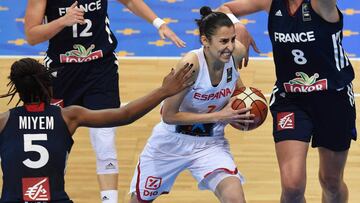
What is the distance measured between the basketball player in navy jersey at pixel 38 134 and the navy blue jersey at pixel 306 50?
1296 mm

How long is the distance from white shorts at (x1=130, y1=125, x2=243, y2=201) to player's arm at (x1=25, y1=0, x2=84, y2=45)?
3.11 ft

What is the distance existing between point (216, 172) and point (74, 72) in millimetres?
1446

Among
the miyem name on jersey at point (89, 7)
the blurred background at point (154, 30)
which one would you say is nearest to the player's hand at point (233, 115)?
the miyem name on jersey at point (89, 7)

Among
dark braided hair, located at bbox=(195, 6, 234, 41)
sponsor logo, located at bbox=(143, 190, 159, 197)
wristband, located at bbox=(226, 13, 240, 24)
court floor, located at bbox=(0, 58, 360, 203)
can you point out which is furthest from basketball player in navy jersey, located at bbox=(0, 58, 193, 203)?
court floor, located at bbox=(0, 58, 360, 203)

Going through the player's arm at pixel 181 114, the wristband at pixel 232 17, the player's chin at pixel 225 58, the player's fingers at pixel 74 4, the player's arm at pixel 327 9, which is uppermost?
the player's arm at pixel 327 9

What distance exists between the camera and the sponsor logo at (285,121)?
670cm

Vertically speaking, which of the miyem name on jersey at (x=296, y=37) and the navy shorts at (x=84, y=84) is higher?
the miyem name on jersey at (x=296, y=37)

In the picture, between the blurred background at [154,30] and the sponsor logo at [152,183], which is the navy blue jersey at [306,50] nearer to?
the sponsor logo at [152,183]

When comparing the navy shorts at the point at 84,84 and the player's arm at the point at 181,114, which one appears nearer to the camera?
the player's arm at the point at 181,114

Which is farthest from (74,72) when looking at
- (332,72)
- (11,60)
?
(11,60)

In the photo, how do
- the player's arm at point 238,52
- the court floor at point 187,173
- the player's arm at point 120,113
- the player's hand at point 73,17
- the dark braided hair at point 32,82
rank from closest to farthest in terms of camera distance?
the player's arm at point 120,113, the dark braided hair at point 32,82, the player's hand at point 73,17, the player's arm at point 238,52, the court floor at point 187,173

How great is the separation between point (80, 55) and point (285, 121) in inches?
64.4

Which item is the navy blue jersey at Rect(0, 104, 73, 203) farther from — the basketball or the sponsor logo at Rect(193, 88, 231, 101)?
the basketball

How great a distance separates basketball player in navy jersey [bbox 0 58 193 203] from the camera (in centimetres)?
537
